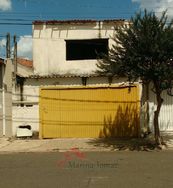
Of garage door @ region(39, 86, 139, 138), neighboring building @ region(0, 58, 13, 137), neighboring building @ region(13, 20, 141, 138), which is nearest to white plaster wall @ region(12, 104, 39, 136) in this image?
neighboring building @ region(13, 20, 141, 138)

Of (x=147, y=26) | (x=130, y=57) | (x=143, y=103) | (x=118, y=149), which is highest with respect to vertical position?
(x=147, y=26)

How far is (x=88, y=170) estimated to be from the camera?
1258cm

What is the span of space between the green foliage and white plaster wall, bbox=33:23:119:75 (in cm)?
749

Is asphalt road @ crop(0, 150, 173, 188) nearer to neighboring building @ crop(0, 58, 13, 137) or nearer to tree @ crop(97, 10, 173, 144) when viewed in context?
tree @ crop(97, 10, 173, 144)

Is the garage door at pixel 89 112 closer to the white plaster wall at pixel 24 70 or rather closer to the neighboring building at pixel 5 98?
the neighboring building at pixel 5 98

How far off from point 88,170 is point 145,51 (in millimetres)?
5676

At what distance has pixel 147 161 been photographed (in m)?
14.2

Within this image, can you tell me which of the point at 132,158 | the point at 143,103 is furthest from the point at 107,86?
the point at 132,158

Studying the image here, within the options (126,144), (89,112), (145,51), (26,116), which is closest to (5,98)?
(26,116)

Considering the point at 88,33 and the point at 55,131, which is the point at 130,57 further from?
the point at 88,33

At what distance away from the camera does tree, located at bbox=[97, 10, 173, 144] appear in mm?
16422

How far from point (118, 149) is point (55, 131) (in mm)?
4935

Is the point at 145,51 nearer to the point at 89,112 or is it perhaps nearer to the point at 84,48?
the point at 89,112

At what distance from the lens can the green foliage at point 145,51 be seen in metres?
16.4
